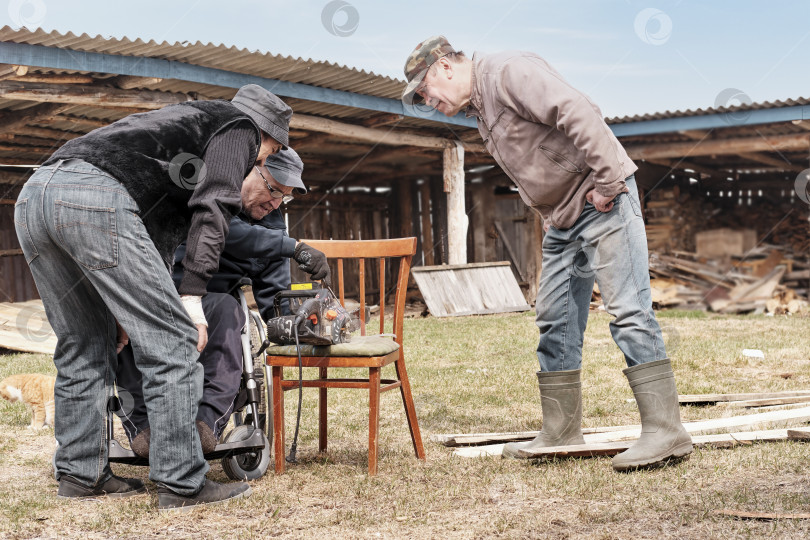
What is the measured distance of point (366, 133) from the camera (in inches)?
444

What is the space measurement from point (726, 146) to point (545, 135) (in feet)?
33.0

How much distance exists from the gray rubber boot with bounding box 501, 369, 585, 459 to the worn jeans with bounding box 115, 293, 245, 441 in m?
1.37

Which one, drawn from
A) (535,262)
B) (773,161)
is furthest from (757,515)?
(535,262)

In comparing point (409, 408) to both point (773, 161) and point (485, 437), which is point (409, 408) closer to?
point (485, 437)

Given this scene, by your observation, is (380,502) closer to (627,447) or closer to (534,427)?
(627,447)

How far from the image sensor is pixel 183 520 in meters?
2.84

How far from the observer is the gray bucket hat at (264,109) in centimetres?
318

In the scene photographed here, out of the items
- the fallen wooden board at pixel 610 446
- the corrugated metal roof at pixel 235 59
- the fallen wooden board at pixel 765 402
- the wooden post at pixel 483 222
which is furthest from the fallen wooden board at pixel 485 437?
the wooden post at pixel 483 222

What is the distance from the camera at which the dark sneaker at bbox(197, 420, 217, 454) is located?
10.0ft

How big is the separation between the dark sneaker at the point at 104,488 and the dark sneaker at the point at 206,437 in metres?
0.43

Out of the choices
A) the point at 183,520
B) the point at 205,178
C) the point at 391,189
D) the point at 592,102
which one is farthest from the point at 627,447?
the point at 391,189

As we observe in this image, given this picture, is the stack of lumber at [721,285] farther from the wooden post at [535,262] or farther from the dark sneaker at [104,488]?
the dark sneaker at [104,488]

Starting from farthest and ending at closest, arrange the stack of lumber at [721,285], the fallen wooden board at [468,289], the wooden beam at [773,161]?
the wooden beam at [773,161] < the stack of lumber at [721,285] < the fallen wooden board at [468,289]

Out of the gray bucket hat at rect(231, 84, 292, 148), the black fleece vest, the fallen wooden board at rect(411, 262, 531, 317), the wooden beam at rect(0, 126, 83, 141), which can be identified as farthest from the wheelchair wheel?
the fallen wooden board at rect(411, 262, 531, 317)
